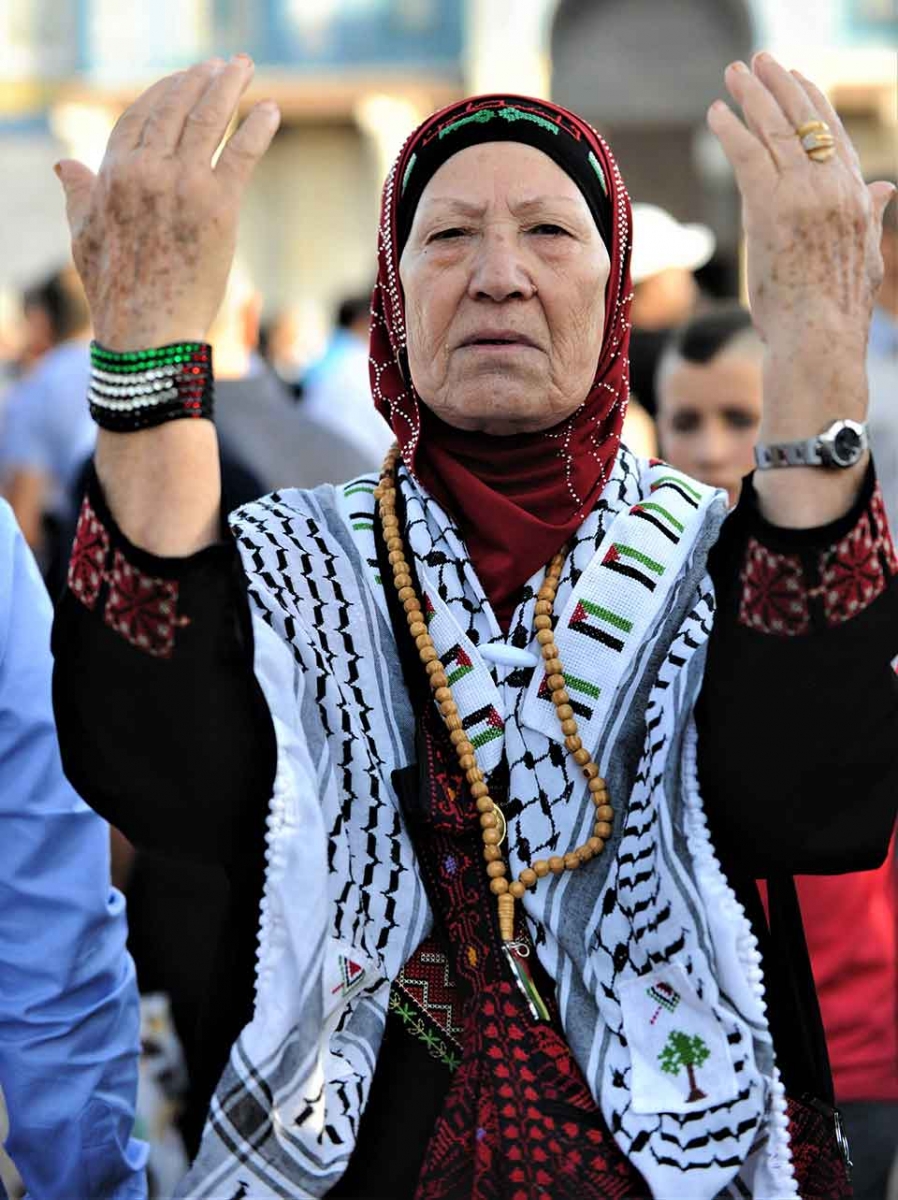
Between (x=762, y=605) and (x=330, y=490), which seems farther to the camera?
(x=330, y=490)

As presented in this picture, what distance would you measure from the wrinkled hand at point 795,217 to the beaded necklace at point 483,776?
48 centimetres

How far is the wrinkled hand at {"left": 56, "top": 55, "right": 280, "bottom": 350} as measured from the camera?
2074 mm

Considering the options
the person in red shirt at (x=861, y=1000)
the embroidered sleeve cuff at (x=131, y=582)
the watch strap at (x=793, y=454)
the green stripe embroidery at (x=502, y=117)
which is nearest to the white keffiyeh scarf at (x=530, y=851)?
the embroidered sleeve cuff at (x=131, y=582)

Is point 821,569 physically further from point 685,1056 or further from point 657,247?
point 657,247

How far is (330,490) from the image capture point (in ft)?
8.33

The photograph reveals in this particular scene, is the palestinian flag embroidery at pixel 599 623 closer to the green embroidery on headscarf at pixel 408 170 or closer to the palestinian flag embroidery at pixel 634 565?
the palestinian flag embroidery at pixel 634 565

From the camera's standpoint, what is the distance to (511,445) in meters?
2.44

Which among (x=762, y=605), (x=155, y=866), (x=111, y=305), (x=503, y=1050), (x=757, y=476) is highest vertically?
(x=111, y=305)

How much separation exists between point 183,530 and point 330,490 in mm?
468

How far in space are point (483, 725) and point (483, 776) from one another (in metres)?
0.06

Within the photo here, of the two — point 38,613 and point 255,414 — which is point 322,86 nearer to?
point 255,414

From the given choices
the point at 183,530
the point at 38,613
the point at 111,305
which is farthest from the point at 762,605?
the point at 38,613

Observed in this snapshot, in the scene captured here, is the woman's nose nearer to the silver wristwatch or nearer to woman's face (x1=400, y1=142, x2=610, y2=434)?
woman's face (x1=400, y1=142, x2=610, y2=434)

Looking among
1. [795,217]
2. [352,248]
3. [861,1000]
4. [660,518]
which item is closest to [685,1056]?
[660,518]
